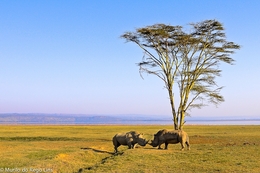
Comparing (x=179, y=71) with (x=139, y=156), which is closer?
(x=139, y=156)

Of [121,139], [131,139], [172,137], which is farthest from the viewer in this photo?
[121,139]

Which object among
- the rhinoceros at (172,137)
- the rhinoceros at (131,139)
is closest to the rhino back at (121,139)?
the rhinoceros at (131,139)

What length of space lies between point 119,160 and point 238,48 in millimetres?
18550

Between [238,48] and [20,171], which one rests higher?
[238,48]

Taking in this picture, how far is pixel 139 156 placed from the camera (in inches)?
719

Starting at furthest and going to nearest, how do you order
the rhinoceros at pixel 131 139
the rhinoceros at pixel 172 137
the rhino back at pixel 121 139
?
the rhino back at pixel 121 139 → the rhinoceros at pixel 131 139 → the rhinoceros at pixel 172 137

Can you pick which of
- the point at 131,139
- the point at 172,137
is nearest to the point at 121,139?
the point at 131,139

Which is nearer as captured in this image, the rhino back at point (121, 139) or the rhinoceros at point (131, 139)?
the rhinoceros at point (131, 139)

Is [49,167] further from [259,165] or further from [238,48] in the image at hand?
[238,48]

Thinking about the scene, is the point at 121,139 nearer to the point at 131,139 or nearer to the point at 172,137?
the point at 131,139

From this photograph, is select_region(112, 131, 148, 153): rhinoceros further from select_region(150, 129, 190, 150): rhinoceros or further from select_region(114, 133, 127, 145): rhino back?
select_region(150, 129, 190, 150): rhinoceros

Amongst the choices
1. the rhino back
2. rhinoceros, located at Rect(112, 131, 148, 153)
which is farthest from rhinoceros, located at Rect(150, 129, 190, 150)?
the rhino back

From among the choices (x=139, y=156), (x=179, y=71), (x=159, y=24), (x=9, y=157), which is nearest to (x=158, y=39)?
(x=159, y=24)

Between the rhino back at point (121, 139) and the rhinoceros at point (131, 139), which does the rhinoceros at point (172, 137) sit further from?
the rhino back at point (121, 139)
